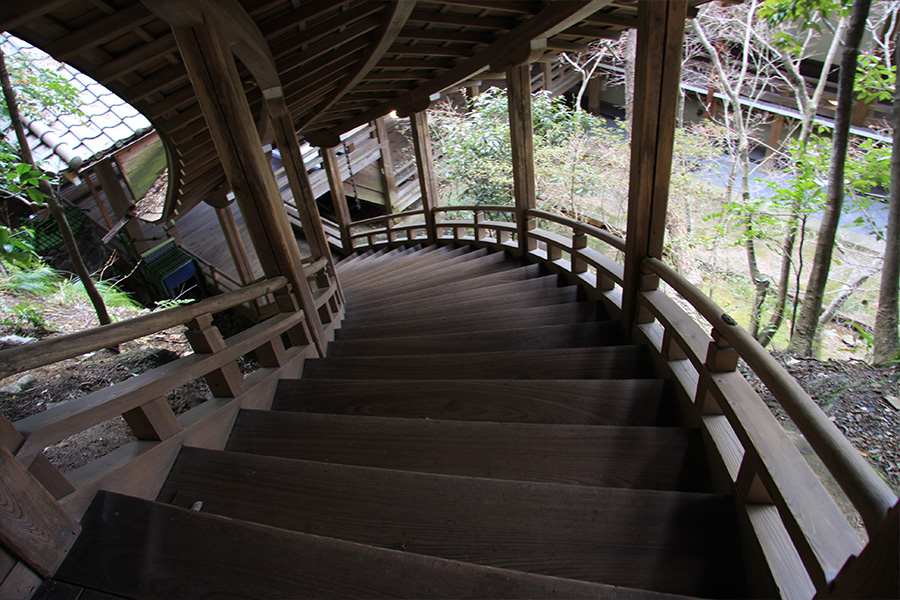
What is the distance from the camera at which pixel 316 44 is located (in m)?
3.75

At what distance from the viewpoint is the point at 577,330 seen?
Result: 304 centimetres

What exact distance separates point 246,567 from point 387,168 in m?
11.2

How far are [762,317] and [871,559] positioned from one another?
8.17m

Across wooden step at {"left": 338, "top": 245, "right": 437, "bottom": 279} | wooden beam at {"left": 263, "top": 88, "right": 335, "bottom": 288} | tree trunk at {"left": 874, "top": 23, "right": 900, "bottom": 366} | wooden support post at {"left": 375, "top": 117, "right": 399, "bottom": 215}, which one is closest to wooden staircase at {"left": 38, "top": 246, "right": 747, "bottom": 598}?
wooden beam at {"left": 263, "top": 88, "right": 335, "bottom": 288}

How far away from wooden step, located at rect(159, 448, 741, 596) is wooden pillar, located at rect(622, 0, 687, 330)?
1.54 m

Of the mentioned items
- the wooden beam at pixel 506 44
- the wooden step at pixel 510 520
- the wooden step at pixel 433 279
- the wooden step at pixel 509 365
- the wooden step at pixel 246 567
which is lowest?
the wooden step at pixel 433 279

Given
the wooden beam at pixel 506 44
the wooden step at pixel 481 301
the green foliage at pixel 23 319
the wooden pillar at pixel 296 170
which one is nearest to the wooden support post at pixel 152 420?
the wooden step at pixel 481 301

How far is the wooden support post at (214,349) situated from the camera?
2037mm

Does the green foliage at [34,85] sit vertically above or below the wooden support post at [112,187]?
above

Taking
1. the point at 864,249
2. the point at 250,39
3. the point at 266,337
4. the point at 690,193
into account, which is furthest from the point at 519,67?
the point at 864,249

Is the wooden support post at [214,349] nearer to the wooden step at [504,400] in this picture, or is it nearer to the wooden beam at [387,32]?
the wooden step at [504,400]

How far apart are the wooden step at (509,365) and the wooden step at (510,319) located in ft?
2.47

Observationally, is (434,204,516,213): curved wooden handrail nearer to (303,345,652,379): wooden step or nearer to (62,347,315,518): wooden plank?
(303,345,652,379): wooden step

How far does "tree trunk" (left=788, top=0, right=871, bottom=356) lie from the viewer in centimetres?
405
